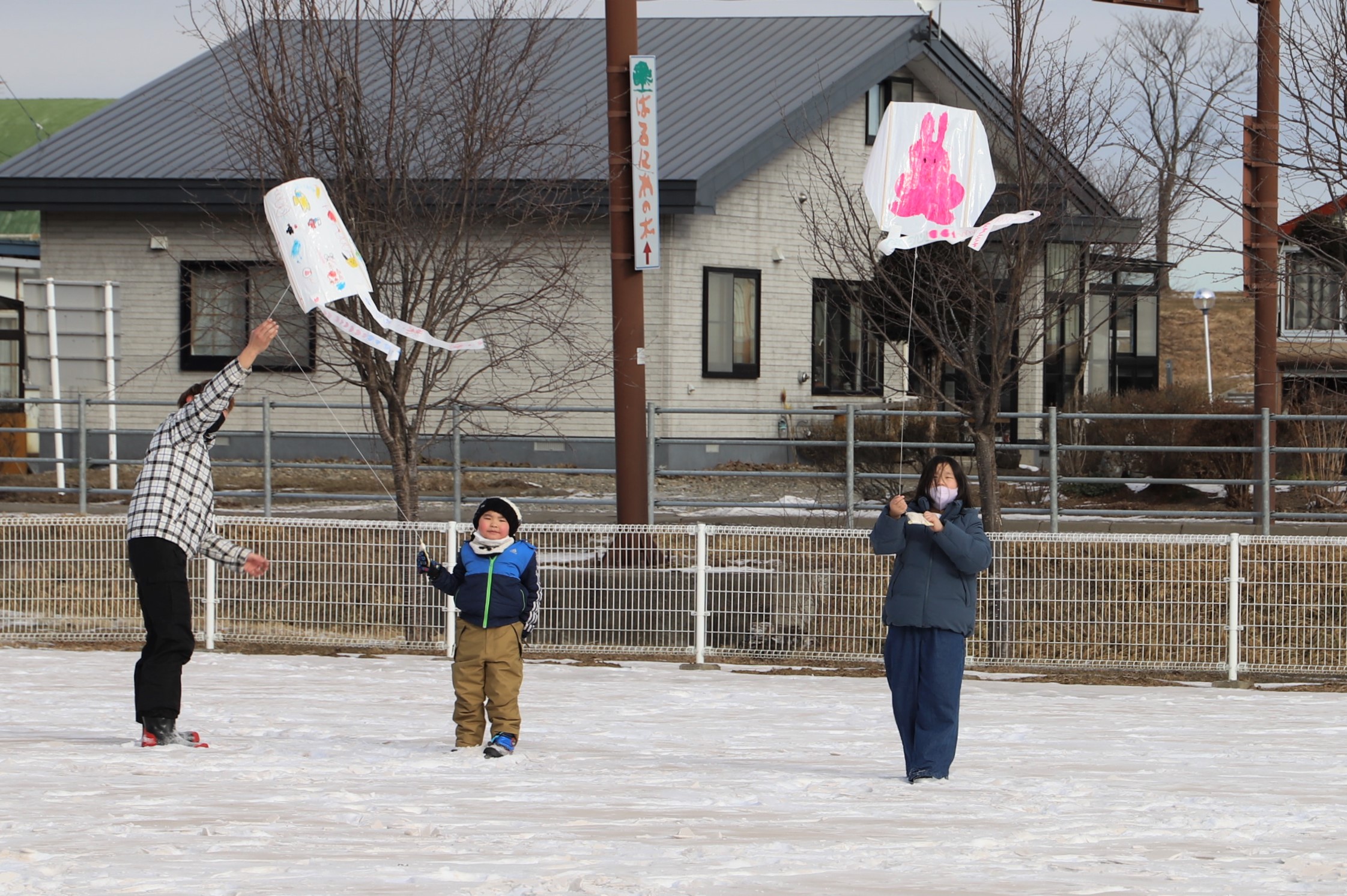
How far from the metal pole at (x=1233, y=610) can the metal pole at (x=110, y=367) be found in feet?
47.7

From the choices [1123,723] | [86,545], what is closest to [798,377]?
[86,545]

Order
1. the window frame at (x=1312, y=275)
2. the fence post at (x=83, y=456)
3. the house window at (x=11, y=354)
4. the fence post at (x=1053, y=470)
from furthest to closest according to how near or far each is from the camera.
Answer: the house window at (x=11, y=354) < the fence post at (x=83, y=456) < the fence post at (x=1053, y=470) < the window frame at (x=1312, y=275)

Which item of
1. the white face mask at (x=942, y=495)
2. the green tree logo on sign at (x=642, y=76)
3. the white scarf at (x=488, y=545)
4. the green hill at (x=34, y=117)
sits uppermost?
the green hill at (x=34, y=117)

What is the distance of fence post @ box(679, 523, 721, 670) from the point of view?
11.5 m

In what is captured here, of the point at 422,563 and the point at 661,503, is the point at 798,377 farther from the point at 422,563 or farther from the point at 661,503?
the point at 422,563

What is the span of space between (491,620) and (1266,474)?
422 inches

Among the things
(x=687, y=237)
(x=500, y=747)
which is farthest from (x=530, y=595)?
(x=687, y=237)

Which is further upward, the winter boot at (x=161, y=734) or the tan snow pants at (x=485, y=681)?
the tan snow pants at (x=485, y=681)

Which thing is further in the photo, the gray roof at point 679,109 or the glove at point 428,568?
the gray roof at point 679,109

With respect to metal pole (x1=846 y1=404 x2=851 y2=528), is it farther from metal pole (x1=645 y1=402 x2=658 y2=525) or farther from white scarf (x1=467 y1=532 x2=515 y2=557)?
white scarf (x1=467 y1=532 x2=515 y2=557)

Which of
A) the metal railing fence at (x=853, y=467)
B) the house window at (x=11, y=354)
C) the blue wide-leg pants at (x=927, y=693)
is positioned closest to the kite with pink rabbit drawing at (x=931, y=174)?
the blue wide-leg pants at (x=927, y=693)

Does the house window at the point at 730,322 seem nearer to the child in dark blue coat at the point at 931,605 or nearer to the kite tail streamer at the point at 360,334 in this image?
the kite tail streamer at the point at 360,334

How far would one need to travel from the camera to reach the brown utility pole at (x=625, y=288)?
13.5 meters

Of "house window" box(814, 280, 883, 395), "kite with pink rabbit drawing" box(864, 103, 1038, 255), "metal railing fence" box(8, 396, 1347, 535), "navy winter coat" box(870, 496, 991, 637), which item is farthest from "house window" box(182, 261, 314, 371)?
"navy winter coat" box(870, 496, 991, 637)
